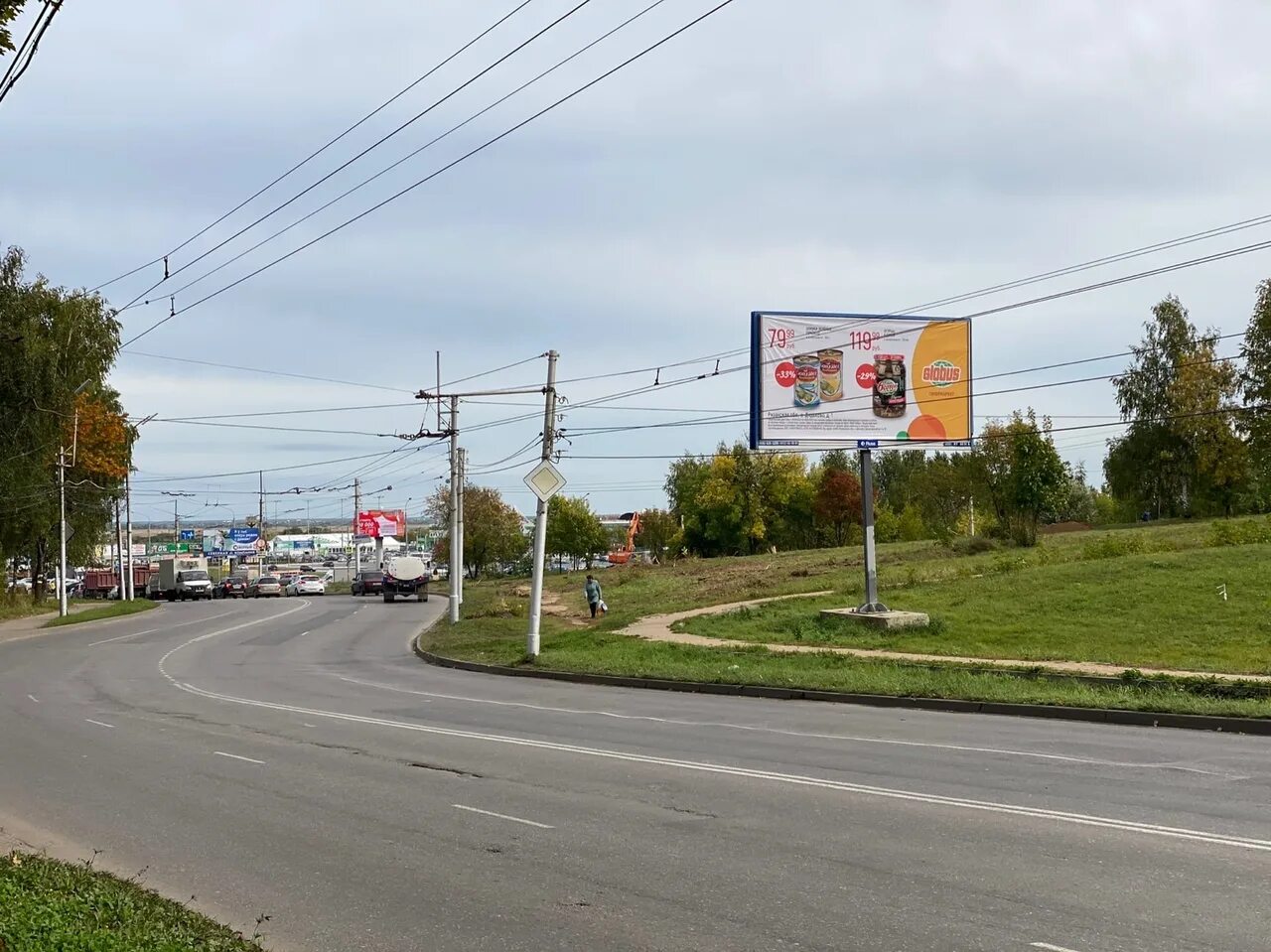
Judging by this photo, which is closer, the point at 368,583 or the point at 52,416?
the point at 52,416

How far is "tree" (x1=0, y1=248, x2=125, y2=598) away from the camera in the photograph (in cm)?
5056

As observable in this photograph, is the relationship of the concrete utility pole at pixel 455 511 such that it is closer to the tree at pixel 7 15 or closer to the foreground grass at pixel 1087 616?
the foreground grass at pixel 1087 616

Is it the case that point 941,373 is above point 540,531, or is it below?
above

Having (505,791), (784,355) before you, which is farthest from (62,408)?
(505,791)

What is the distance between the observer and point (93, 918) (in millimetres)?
6699

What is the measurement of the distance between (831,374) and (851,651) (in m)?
8.57

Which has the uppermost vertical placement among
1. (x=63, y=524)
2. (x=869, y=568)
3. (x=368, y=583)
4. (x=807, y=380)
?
(x=807, y=380)

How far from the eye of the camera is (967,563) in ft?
138

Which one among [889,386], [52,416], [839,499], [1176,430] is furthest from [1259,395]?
Result: [52,416]

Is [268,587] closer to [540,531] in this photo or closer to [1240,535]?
[540,531]

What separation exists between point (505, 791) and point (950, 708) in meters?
9.29

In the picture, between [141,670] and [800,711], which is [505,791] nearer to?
[800,711]

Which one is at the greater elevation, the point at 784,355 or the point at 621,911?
the point at 784,355

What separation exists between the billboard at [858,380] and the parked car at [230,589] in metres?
65.3
